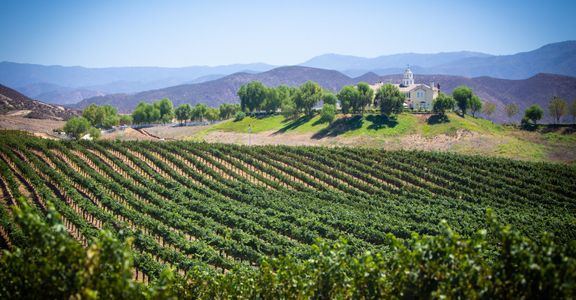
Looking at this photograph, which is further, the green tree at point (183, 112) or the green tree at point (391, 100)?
the green tree at point (183, 112)

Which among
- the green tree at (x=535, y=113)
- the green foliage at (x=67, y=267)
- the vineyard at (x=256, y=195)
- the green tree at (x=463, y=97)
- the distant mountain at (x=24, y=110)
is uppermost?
the distant mountain at (x=24, y=110)

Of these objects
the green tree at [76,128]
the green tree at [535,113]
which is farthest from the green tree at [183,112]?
the green tree at [535,113]

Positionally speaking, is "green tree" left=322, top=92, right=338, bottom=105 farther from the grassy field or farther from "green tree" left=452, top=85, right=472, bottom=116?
"green tree" left=452, top=85, right=472, bottom=116

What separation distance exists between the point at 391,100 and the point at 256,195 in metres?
63.1

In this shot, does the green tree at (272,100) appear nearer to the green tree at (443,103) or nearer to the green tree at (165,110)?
the green tree at (165,110)

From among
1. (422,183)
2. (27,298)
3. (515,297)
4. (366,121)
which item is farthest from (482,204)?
(366,121)

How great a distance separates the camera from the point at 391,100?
104 m

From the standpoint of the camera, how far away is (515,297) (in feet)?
43.6

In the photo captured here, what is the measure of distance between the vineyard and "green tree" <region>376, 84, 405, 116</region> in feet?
115

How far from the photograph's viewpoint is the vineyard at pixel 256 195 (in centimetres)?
3712

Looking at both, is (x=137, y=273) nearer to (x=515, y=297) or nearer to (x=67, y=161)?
(x=515, y=297)

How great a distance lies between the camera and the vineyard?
3712cm

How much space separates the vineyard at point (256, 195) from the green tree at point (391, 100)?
115 feet

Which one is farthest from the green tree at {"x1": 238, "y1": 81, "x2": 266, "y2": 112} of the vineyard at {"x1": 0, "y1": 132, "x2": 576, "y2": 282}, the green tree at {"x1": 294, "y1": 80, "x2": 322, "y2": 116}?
the vineyard at {"x1": 0, "y1": 132, "x2": 576, "y2": 282}
